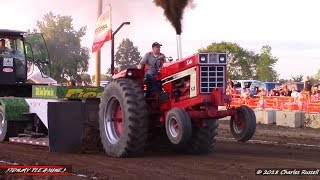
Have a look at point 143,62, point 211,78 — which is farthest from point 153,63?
point 211,78

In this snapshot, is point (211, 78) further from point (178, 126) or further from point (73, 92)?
point (73, 92)

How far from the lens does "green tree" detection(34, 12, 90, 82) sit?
55.4 m

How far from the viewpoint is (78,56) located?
5816cm

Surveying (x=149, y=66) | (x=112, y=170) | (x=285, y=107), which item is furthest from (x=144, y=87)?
(x=285, y=107)

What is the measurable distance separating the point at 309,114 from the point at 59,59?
41222 millimetres

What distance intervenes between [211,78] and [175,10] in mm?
1628

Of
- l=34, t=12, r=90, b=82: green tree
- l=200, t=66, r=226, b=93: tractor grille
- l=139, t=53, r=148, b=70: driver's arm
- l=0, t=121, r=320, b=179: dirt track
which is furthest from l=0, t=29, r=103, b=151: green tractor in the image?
l=34, t=12, r=90, b=82: green tree

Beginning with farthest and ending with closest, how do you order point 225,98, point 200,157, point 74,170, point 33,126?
point 33,126, point 200,157, point 225,98, point 74,170

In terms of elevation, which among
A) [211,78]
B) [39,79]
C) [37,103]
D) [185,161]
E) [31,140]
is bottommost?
[185,161]

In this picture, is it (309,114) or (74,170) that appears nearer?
(74,170)

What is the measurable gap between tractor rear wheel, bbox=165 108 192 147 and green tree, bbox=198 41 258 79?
225 ft

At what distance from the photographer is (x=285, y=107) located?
2108 cm

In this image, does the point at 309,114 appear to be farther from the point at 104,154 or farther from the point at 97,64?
the point at 104,154

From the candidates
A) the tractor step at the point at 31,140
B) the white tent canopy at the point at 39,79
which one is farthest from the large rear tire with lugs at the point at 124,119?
the white tent canopy at the point at 39,79
